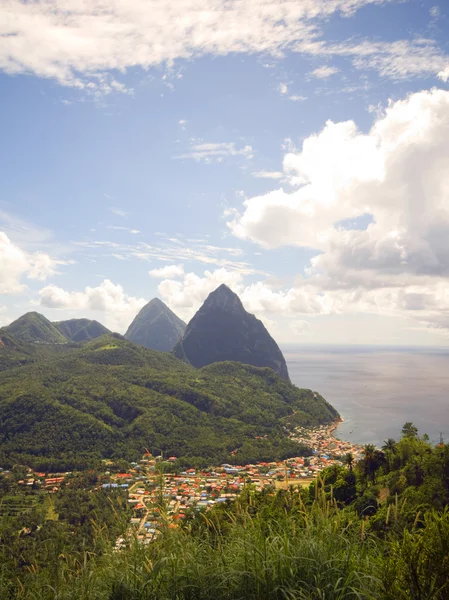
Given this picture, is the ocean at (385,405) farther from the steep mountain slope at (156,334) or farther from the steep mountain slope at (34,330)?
the steep mountain slope at (34,330)

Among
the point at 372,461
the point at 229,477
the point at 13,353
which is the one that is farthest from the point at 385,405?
the point at 13,353

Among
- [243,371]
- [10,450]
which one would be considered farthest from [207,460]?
[243,371]

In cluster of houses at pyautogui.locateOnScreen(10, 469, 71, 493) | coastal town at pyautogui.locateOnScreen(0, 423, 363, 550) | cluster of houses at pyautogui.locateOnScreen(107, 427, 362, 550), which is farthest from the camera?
cluster of houses at pyautogui.locateOnScreen(10, 469, 71, 493)

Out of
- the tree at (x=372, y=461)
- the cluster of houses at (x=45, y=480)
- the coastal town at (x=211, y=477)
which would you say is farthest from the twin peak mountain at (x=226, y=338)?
the tree at (x=372, y=461)

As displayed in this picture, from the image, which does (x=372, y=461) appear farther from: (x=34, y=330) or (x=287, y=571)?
(x=34, y=330)

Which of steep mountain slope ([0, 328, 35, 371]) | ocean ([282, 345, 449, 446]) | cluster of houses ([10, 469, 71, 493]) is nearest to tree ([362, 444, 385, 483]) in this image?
cluster of houses ([10, 469, 71, 493])

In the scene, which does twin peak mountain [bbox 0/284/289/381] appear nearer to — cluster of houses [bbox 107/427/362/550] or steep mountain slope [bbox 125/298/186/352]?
steep mountain slope [bbox 125/298/186/352]
